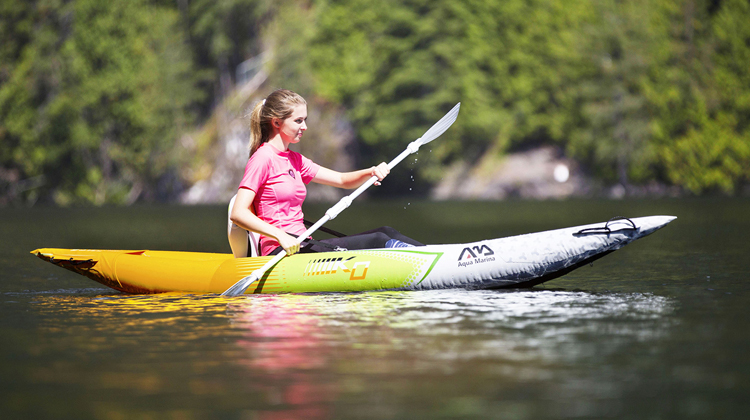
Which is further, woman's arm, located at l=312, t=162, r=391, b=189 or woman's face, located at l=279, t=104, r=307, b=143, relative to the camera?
woman's arm, located at l=312, t=162, r=391, b=189

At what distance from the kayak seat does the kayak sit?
0.14 meters

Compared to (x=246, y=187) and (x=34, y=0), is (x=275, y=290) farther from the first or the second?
(x=34, y=0)

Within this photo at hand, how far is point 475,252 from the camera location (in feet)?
26.5

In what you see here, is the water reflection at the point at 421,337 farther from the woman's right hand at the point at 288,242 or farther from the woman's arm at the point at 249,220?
the woman's arm at the point at 249,220

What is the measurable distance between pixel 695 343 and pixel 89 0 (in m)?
42.8

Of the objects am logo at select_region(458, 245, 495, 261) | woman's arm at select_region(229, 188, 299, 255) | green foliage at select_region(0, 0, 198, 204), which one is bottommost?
am logo at select_region(458, 245, 495, 261)

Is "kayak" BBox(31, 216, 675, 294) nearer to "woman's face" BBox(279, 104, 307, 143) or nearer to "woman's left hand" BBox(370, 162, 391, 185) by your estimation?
"woman's left hand" BBox(370, 162, 391, 185)

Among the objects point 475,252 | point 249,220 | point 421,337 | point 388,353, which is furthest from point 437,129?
point 388,353

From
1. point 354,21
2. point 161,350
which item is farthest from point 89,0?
point 161,350

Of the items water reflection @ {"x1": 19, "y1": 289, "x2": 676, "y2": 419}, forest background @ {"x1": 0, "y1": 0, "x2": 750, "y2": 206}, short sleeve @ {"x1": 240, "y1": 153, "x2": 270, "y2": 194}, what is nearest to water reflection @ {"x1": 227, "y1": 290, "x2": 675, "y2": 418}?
water reflection @ {"x1": 19, "y1": 289, "x2": 676, "y2": 419}

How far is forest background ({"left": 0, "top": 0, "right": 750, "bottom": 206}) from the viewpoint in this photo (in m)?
43.0

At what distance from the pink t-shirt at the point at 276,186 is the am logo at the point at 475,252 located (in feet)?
4.82

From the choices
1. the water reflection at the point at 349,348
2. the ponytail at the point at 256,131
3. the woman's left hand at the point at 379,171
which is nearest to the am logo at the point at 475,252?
the water reflection at the point at 349,348

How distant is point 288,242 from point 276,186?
1.63 feet
